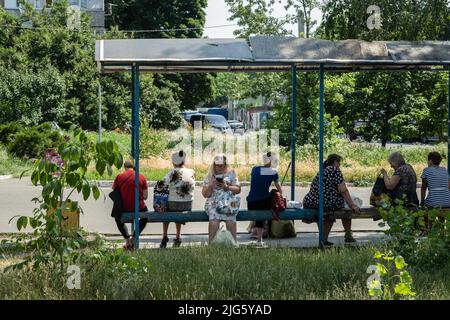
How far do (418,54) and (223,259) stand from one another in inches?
177

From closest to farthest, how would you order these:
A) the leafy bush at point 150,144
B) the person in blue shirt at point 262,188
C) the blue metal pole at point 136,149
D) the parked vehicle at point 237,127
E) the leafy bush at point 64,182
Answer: the leafy bush at point 64,182, the blue metal pole at point 136,149, the person in blue shirt at point 262,188, the leafy bush at point 150,144, the parked vehicle at point 237,127

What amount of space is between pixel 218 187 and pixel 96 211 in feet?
21.8

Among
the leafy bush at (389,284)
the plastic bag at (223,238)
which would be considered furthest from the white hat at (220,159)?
the leafy bush at (389,284)

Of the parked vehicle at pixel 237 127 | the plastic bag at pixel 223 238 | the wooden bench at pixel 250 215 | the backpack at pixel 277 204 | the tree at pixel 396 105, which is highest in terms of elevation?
the tree at pixel 396 105

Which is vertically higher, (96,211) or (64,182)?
(64,182)

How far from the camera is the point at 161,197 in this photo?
1189 cm

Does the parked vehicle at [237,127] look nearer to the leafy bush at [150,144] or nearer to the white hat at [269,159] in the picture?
the leafy bush at [150,144]

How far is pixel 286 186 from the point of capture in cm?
2295

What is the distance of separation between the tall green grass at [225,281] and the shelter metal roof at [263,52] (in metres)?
2.98

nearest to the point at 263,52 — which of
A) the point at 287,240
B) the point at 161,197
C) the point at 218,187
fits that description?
the point at 218,187

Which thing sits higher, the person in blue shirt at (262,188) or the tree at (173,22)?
the tree at (173,22)

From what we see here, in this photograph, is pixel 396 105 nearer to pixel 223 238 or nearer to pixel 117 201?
pixel 117 201

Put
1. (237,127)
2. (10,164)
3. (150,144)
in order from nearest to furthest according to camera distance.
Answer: (10,164) → (150,144) → (237,127)

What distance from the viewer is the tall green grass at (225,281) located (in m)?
7.27
